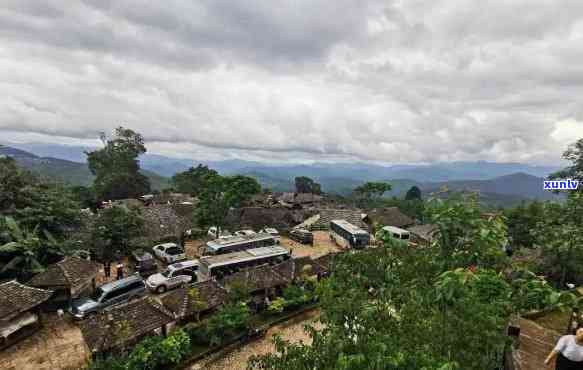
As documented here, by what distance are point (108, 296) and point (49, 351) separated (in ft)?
12.8

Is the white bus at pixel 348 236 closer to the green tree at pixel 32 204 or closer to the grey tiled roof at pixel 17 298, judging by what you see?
the grey tiled roof at pixel 17 298

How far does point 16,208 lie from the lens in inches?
921

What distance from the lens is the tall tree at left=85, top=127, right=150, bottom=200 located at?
5331 centimetres

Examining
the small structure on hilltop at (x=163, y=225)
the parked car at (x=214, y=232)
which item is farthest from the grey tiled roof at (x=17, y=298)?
the parked car at (x=214, y=232)

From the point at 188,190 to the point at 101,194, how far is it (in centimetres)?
2271

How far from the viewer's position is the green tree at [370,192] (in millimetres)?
77688

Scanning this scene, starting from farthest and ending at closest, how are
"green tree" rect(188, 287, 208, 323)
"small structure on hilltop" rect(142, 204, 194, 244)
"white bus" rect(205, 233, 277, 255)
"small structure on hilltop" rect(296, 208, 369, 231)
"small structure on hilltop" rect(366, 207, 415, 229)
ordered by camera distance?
1. "small structure on hilltop" rect(366, 207, 415, 229)
2. "small structure on hilltop" rect(296, 208, 369, 231)
3. "small structure on hilltop" rect(142, 204, 194, 244)
4. "white bus" rect(205, 233, 277, 255)
5. "green tree" rect(188, 287, 208, 323)

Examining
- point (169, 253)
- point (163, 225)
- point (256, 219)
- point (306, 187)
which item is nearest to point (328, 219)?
point (256, 219)

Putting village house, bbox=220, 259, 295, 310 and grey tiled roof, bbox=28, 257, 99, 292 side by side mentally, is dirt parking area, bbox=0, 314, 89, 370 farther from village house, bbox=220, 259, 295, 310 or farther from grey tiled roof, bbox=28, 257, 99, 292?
village house, bbox=220, 259, 295, 310

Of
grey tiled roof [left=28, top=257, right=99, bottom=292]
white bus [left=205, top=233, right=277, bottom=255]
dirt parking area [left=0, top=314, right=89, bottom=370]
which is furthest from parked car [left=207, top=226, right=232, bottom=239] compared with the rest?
dirt parking area [left=0, top=314, right=89, bottom=370]

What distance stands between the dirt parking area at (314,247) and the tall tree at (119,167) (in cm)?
3368

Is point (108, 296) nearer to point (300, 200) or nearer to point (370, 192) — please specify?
point (300, 200)

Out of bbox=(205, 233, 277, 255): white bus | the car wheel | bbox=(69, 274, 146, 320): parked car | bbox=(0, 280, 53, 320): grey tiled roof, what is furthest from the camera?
bbox=(205, 233, 277, 255): white bus

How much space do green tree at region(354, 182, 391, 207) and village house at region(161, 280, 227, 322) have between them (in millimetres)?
63987
